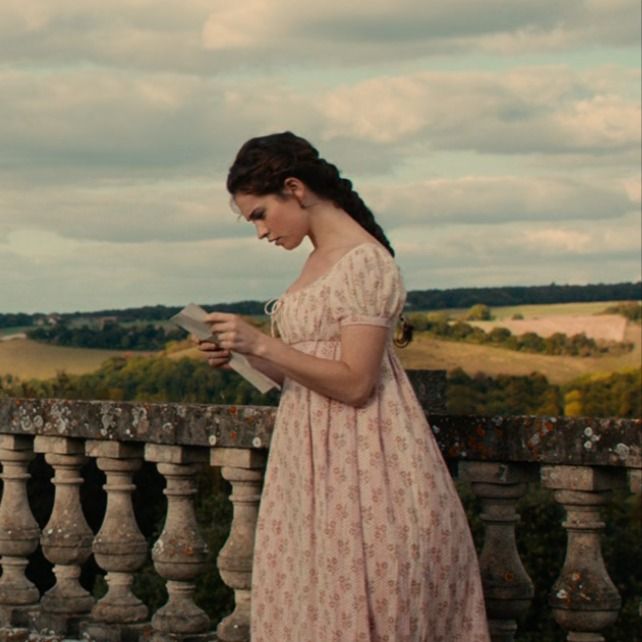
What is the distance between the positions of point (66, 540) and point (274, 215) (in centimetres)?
251

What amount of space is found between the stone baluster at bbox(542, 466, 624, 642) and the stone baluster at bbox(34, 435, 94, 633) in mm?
2319

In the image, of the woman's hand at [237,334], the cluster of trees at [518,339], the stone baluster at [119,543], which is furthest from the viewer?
the cluster of trees at [518,339]

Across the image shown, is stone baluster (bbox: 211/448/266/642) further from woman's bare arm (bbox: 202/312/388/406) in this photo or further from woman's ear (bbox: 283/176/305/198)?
woman's ear (bbox: 283/176/305/198)

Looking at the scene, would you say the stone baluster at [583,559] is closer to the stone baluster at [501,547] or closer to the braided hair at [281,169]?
the stone baluster at [501,547]

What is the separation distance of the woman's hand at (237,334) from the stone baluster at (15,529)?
8.77 ft

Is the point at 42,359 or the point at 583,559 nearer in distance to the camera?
the point at 583,559

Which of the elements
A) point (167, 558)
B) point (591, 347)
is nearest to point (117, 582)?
point (167, 558)

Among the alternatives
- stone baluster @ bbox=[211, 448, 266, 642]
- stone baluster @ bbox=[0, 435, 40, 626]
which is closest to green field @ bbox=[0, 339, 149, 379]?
stone baluster @ bbox=[0, 435, 40, 626]

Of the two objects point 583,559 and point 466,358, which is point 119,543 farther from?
point 466,358

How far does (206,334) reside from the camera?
16.7ft

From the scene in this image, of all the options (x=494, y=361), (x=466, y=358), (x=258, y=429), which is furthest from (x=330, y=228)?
(x=494, y=361)

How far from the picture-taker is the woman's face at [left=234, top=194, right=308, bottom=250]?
5156mm

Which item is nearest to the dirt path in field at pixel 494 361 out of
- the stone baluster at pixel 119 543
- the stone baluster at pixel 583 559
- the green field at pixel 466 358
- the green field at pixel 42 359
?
the green field at pixel 466 358

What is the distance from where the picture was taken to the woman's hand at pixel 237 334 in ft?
16.2
